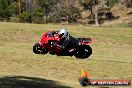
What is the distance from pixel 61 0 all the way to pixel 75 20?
13.8 metres

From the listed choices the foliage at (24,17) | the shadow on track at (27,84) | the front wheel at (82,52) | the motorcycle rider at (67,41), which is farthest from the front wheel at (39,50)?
the foliage at (24,17)

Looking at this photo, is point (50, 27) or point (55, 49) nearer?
point (55, 49)

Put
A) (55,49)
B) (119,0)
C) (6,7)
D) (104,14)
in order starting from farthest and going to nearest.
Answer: (119,0), (104,14), (6,7), (55,49)

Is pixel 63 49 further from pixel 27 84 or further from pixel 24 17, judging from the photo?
pixel 24 17

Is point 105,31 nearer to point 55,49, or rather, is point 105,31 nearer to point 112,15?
point 55,49

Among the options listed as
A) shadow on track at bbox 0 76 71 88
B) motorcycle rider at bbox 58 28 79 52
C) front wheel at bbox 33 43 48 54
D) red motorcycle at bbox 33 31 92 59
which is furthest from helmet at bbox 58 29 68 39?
shadow on track at bbox 0 76 71 88

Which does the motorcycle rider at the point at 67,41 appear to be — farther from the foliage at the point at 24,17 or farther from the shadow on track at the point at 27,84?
the foliage at the point at 24,17

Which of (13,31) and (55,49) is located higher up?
(55,49)

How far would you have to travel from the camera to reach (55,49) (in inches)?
599

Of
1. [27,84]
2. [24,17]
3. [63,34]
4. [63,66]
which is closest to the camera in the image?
[63,34]

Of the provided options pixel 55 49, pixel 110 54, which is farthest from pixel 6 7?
pixel 55 49

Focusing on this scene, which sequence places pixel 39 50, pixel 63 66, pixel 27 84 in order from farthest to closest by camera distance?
pixel 63 66 → pixel 27 84 → pixel 39 50

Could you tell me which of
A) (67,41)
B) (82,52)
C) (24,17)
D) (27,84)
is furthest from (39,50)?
(24,17)

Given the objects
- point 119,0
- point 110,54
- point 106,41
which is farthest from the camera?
point 119,0
